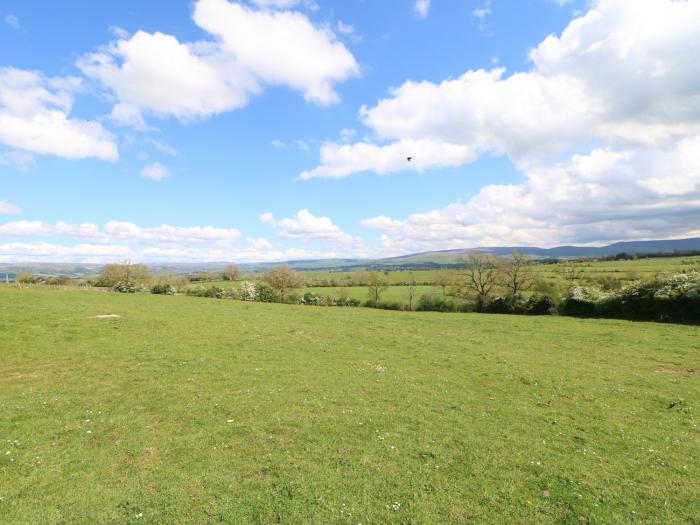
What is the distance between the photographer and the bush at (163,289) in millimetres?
80188

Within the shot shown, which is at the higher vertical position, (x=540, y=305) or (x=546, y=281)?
(x=546, y=281)

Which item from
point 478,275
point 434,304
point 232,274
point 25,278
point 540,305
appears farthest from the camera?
point 232,274

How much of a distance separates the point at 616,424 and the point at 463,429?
581 cm

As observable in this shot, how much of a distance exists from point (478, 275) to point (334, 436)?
213 ft

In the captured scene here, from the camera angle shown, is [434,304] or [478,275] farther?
[478,275]

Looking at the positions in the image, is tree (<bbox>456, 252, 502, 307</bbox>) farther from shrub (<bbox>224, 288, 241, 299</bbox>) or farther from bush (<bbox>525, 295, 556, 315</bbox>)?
shrub (<bbox>224, 288, 241, 299</bbox>)

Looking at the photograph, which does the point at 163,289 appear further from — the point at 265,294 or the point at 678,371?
the point at 678,371

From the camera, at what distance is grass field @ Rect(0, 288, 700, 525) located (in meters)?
7.77

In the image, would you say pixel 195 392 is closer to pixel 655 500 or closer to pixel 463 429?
pixel 463 429

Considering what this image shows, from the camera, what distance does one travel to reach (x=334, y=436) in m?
11.1

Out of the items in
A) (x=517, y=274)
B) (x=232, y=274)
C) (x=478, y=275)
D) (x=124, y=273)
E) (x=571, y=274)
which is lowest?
(x=571, y=274)

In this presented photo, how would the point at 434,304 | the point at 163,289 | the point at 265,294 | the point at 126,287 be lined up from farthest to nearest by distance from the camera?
the point at 126,287, the point at 163,289, the point at 265,294, the point at 434,304

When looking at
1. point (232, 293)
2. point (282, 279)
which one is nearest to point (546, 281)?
point (282, 279)

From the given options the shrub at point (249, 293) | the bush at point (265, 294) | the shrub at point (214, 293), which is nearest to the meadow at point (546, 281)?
the shrub at point (214, 293)
